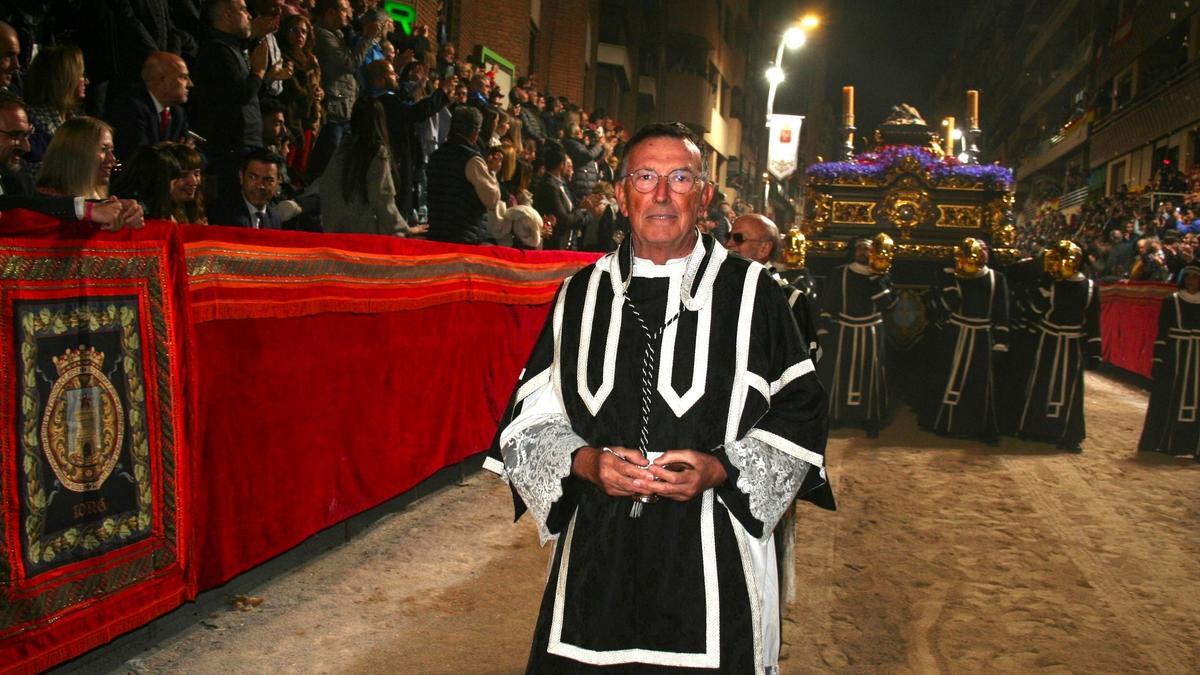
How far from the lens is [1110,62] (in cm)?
3847

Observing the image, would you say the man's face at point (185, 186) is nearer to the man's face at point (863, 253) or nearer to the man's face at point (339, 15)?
the man's face at point (339, 15)

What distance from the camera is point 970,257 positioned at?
10.4 metres

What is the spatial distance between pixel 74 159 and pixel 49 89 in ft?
4.39

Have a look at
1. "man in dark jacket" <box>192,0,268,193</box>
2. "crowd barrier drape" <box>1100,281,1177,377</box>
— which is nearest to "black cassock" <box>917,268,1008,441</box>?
"crowd barrier drape" <box>1100,281,1177,377</box>

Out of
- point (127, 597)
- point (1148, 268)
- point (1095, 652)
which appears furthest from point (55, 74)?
point (1148, 268)

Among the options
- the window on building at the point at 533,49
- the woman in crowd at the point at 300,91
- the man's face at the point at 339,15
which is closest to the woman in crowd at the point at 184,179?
the woman in crowd at the point at 300,91

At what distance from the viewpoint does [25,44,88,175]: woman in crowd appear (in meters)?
5.20

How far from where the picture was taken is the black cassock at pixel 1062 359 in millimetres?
10109

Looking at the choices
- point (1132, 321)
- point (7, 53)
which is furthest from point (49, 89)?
point (1132, 321)

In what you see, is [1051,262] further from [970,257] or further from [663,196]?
[663,196]

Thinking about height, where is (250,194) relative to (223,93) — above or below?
below

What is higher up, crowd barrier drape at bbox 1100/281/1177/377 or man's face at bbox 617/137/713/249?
man's face at bbox 617/137/713/249

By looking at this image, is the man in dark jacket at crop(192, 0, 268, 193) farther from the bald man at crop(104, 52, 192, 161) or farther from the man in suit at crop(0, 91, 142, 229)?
the man in suit at crop(0, 91, 142, 229)

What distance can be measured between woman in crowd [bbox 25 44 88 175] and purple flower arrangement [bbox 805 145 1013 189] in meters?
9.15
